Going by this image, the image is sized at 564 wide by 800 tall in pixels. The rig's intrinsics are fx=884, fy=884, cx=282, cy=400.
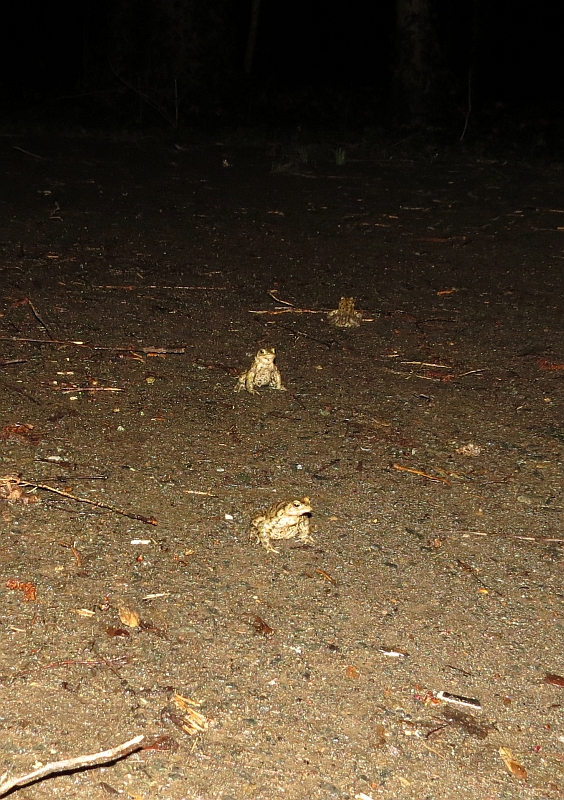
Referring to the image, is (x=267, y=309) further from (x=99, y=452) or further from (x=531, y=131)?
(x=531, y=131)

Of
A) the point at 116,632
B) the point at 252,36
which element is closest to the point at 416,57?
the point at 252,36

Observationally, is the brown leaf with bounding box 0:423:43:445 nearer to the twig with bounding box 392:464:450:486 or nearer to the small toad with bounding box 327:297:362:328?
the twig with bounding box 392:464:450:486

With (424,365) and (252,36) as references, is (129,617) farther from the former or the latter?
(252,36)

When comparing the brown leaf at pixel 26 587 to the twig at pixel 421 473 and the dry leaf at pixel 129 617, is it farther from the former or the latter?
the twig at pixel 421 473

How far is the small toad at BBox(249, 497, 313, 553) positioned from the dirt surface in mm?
71

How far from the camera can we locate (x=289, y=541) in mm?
3680

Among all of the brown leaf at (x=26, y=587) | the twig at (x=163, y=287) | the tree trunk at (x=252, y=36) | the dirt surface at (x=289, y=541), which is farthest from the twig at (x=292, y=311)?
the tree trunk at (x=252, y=36)

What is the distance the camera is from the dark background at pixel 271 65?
16219 millimetres

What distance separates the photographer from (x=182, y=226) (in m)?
8.79

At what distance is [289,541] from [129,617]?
0.81 metres

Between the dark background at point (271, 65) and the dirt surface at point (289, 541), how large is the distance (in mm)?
8981

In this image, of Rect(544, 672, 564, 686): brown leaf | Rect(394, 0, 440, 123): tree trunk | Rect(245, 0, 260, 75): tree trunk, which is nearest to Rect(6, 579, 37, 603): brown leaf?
Rect(544, 672, 564, 686): brown leaf

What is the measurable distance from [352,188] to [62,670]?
29.0 ft

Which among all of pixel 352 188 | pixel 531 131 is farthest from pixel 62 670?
pixel 531 131
